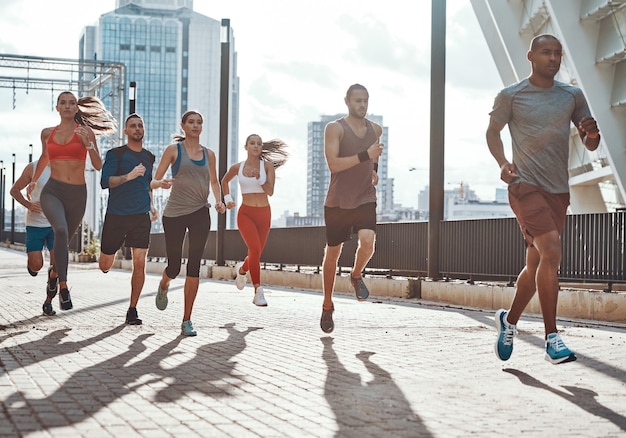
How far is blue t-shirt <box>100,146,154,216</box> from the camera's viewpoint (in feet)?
29.6

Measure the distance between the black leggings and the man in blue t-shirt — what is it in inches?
16.3

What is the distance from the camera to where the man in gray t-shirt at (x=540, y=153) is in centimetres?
624

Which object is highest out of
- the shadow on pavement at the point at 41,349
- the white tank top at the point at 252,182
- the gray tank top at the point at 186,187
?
the white tank top at the point at 252,182

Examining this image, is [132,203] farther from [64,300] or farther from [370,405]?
[370,405]

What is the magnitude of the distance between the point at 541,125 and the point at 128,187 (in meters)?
4.18

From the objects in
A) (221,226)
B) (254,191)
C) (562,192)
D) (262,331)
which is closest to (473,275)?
(254,191)

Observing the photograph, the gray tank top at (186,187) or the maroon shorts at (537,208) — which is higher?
the gray tank top at (186,187)

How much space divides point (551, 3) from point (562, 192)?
2710cm

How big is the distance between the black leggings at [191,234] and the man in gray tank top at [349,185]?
106cm

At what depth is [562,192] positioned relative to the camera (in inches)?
249

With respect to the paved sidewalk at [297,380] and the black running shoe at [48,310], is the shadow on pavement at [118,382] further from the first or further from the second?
the black running shoe at [48,310]

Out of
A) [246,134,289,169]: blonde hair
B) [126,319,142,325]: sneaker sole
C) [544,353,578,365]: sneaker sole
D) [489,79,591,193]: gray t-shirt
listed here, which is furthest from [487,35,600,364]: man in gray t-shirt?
[246,134,289,169]: blonde hair

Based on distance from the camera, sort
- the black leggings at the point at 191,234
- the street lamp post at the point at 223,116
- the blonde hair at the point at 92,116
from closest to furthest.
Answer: the black leggings at the point at 191,234 < the blonde hair at the point at 92,116 < the street lamp post at the point at 223,116

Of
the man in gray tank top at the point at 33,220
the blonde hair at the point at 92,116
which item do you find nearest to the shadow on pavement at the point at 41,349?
the blonde hair at the point at 92,116
